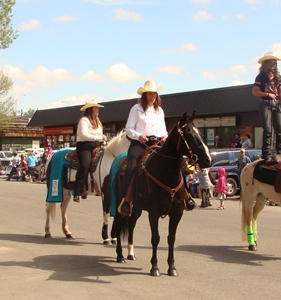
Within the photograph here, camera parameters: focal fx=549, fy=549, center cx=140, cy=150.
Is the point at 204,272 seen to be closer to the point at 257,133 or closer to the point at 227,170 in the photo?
the point at 227,170

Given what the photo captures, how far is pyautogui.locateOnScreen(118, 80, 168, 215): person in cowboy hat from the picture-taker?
8.13m

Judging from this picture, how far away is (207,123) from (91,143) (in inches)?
891

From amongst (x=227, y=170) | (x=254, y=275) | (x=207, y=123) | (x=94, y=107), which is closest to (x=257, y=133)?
(x=207, y=123)

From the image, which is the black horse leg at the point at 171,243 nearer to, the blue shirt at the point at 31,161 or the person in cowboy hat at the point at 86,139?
the person in cowboy hat at the point at 86,139

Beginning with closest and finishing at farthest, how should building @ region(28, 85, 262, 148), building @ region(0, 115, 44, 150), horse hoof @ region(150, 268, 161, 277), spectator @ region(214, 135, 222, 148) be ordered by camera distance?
horse hoof @ region(150, 268, 161, 277) → building @ region(28, 85, 262, 148) → spectator @ region(214, 135, 222, 148) → building @ region(0, 115, 44, 150)

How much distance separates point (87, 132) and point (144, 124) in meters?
2.78

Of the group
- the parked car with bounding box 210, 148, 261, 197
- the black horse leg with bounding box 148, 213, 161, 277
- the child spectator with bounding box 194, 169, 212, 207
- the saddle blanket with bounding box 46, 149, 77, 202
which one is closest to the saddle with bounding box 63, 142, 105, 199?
the saddle blanket with bounding box 46, 149, 77, 202

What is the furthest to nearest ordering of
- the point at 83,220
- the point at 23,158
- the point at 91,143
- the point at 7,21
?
1. the point at 7,21
2. the point at 23,158
3. the point at 83,220
4. the point at 91,143

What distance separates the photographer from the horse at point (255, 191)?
31.2 feet

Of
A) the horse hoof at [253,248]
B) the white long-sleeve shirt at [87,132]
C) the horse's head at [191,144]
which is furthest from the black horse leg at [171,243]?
the white long-sleeve shirt at [87,132]

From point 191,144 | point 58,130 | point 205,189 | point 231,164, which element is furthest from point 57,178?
point 58,130

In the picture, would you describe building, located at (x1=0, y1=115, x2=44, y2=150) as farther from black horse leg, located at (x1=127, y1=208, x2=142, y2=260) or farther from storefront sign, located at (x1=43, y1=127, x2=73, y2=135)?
black horse leg, located at (x1=127, y1=208, x2=142, y2=260)

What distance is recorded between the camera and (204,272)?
793 centimetres

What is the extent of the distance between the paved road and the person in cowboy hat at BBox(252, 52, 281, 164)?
79.7 inches
